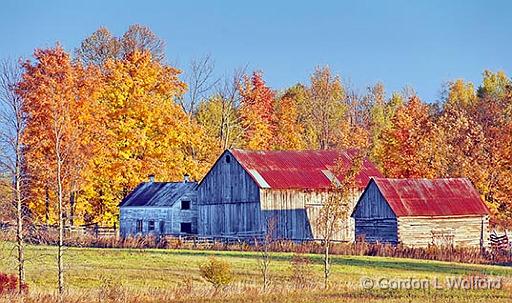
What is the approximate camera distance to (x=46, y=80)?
6088 centimetres

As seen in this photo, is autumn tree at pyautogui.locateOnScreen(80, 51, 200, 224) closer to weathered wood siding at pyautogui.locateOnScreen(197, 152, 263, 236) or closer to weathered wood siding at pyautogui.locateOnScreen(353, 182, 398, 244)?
weathered wood siding at pyautogui.locateOnScreen(197, 152, 263, 236)

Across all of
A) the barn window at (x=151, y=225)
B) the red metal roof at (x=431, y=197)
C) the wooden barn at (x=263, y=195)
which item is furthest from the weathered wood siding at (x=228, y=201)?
the red metal roof at (x=431, y=197)

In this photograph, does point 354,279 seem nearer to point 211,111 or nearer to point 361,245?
point 361,245

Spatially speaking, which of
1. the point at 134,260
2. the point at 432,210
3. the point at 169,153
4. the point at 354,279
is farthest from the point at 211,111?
the point at 354,279

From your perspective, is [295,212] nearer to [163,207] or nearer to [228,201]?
[228,201]

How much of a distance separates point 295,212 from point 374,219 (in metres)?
7.13

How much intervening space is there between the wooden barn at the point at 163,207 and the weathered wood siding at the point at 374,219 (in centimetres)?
1324

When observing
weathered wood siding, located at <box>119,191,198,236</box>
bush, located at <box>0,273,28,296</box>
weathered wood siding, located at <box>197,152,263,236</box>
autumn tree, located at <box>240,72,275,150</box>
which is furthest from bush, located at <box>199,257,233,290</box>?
autumn tree, located at <box>240,72,275,150</box>

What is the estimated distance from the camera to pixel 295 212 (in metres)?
65.2

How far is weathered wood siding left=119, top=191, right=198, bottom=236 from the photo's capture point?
2699 inches

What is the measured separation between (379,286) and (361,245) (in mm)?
19655

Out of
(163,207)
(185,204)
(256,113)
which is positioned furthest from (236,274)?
(256,113)

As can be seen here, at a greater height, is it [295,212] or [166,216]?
[295,212]

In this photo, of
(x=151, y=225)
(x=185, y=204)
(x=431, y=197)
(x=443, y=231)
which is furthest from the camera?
(x=151, y=225)
